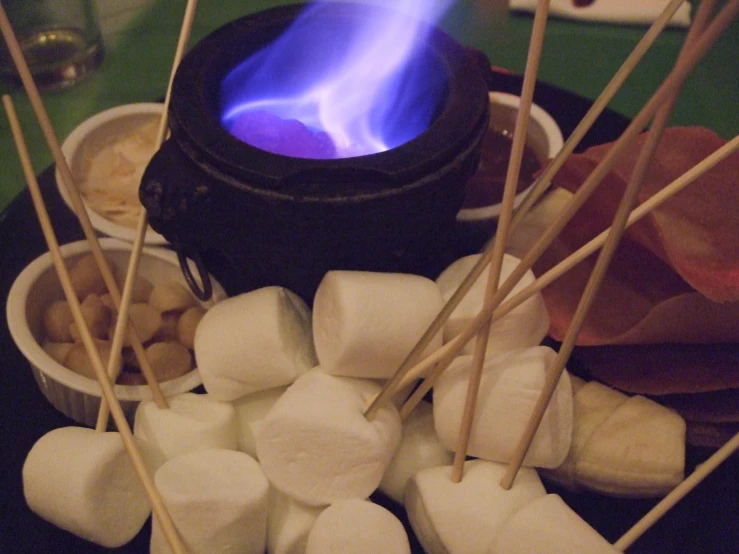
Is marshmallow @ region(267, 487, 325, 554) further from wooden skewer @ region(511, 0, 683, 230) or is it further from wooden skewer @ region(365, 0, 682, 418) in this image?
wooden skewer @ region(511, 0, 683, 230)

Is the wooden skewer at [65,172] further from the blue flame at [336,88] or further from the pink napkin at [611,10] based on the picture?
the pink napkin at [611,10]

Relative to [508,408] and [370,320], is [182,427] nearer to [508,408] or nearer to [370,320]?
[370,320]

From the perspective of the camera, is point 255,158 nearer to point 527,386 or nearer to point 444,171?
point 444,171

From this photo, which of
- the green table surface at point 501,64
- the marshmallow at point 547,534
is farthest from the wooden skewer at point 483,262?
the green table surface at point 501,64

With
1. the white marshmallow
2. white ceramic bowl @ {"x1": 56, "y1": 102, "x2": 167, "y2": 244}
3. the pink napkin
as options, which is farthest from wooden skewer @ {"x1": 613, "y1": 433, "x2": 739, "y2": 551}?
the pink napkin

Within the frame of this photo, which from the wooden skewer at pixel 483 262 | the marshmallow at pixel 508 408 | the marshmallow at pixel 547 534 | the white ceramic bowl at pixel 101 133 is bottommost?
the marshmallow at pixel 547 534

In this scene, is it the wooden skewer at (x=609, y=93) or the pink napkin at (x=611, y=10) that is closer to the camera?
the wooden skewer at (x=609, y=93)
